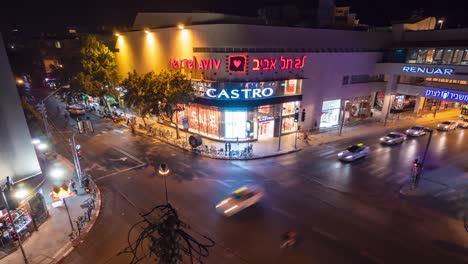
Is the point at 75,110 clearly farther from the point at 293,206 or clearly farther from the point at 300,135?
the point at 293,206

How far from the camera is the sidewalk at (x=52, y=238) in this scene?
1414cm

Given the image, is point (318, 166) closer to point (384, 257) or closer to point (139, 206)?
point (384, 257)

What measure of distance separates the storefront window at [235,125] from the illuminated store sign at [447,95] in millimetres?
26500

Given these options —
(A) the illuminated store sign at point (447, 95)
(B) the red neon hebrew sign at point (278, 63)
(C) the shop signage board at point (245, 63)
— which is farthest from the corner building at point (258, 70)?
(A) the illuminated store sign at point (447, 95)

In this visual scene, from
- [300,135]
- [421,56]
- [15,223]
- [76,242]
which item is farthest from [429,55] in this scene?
[15,223]

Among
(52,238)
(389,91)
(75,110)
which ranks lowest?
(52,238)

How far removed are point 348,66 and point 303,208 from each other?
27.2 m

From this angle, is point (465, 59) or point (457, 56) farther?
point (457, 56)

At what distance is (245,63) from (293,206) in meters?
16.3

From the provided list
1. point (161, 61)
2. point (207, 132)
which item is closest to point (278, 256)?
point (207, 132)

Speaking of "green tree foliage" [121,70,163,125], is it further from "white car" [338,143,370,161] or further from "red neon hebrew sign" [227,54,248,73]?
"white car" [338,143,370,161]

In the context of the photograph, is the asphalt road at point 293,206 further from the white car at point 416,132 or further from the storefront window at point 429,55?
the storefront window at point 429,55

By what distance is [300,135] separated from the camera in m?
33.8

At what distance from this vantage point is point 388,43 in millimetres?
42281
